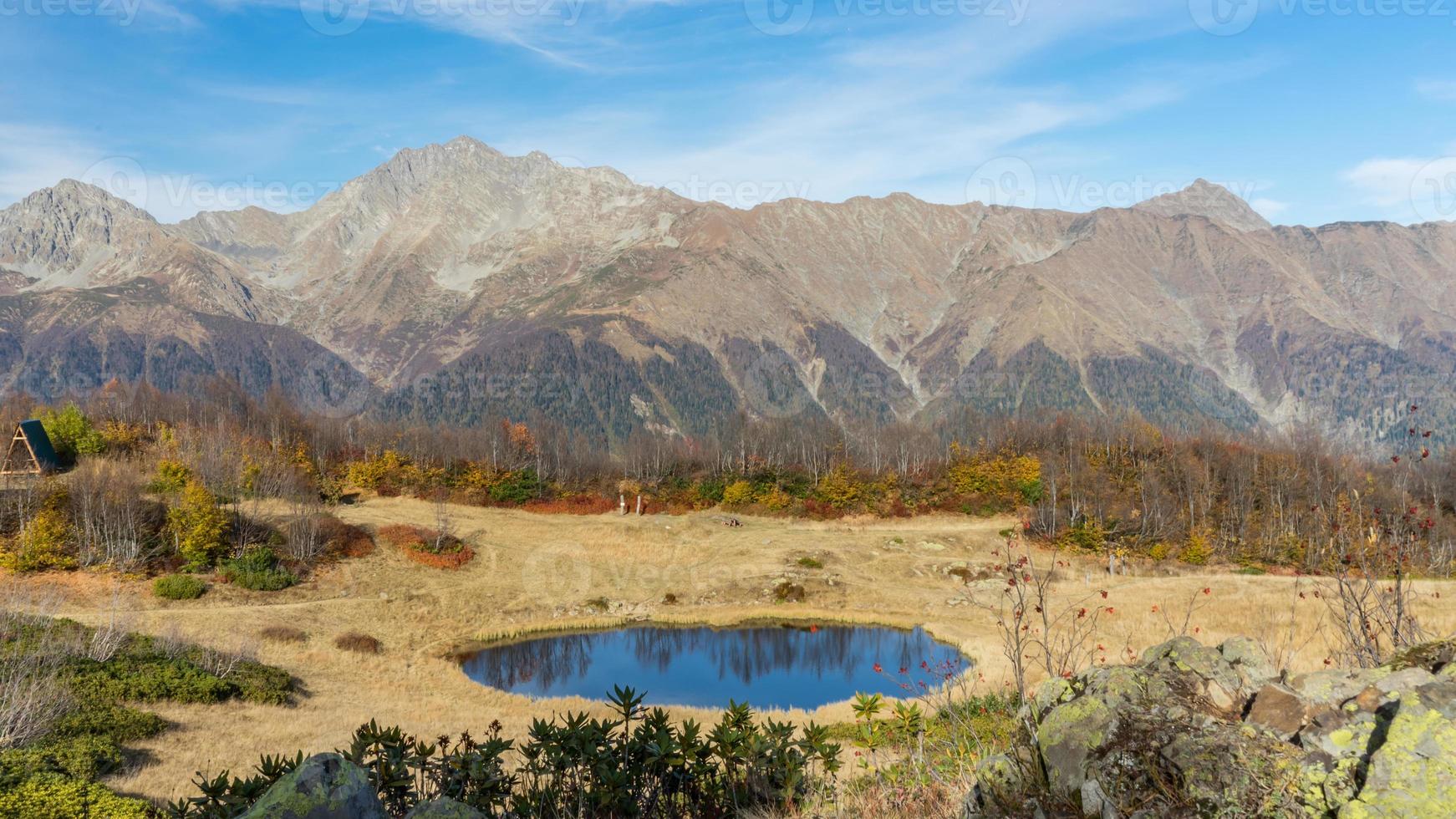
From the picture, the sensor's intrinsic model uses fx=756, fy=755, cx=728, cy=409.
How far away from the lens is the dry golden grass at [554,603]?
86.8 feet

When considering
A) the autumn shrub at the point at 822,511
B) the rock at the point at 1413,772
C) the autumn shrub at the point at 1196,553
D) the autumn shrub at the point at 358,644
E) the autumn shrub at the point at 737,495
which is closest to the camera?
the rock at the point at 1413,772

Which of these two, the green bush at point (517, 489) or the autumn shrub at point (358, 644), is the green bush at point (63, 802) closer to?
the autumn shrub at point (358, 644)

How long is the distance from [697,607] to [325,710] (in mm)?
32003

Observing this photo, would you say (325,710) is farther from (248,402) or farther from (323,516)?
(248,402)

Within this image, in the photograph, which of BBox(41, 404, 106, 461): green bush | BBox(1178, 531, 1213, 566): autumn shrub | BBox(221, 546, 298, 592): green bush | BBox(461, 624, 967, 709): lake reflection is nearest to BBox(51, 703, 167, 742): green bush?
BBox(461, 624, 967, 709): lake reflection

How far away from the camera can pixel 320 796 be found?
566cm

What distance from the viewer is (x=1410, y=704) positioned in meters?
4.30

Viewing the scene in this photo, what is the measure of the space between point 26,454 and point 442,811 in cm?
7916

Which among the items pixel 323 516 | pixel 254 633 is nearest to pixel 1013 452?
pixel 323 516

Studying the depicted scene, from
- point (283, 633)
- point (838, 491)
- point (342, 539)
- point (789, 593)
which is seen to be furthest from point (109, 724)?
point (838, 491)

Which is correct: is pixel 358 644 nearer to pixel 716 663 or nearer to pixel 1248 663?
pixel 716 663

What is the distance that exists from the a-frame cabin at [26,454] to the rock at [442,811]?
7532 centimetres

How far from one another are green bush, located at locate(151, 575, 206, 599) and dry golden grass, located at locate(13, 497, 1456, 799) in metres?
0.67

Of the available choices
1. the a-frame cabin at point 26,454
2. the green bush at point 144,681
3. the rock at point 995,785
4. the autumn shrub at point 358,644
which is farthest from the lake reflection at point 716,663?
the a-frame cabin at point 26,454
